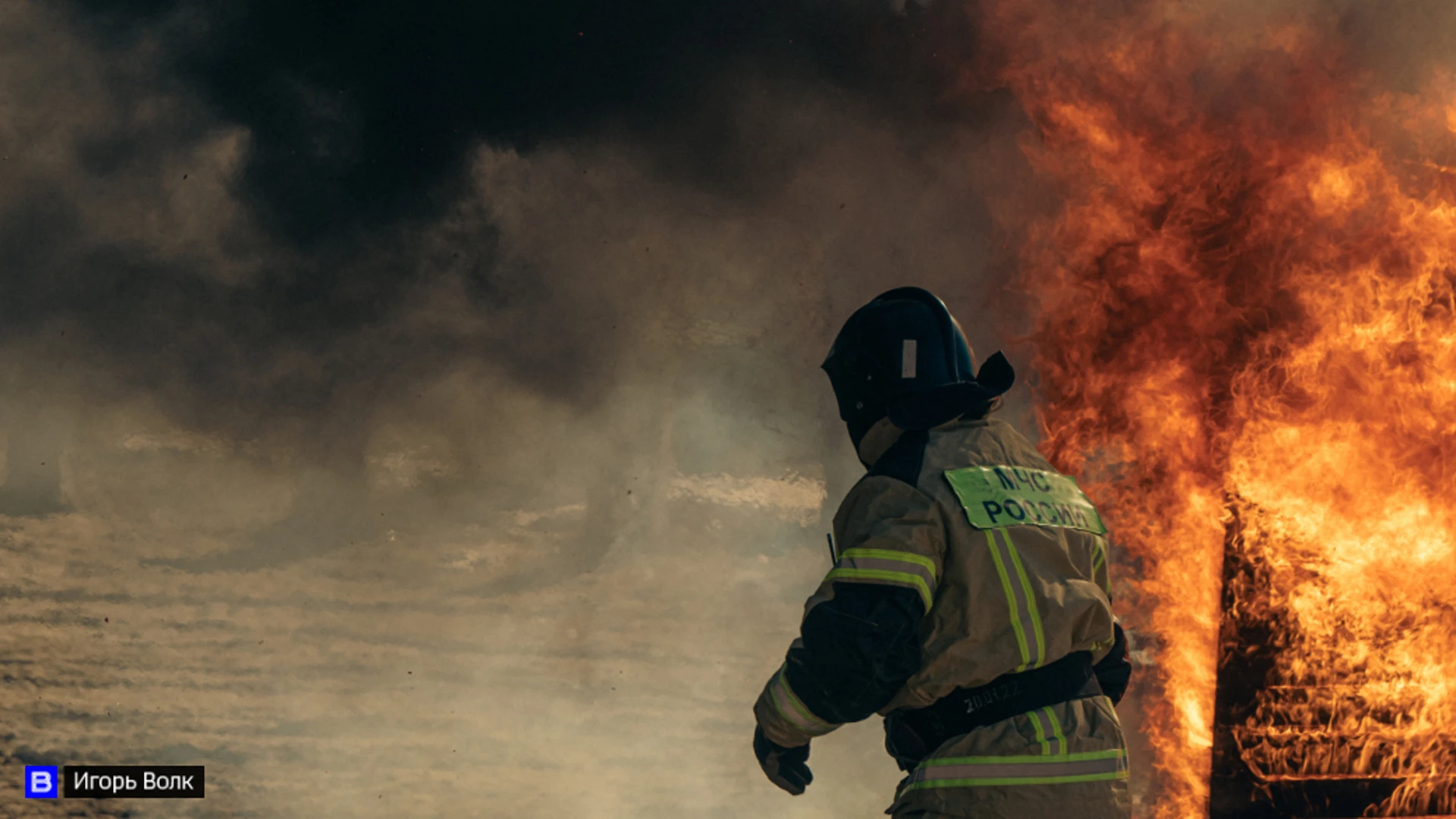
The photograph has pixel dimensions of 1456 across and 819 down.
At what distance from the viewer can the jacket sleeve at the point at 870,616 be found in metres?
2.32

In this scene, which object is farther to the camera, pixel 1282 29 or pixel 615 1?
pixel 615 1

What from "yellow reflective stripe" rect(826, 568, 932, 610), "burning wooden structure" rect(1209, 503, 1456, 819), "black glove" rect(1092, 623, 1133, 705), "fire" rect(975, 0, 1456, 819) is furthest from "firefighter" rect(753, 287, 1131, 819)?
"burning wooden structure" rect(1209, 503, 1456, 819)

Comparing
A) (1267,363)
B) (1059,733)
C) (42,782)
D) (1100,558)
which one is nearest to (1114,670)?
(1100,558)

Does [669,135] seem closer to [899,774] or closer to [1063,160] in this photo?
[1063,160]

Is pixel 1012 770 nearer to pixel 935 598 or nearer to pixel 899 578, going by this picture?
pixel 935 598

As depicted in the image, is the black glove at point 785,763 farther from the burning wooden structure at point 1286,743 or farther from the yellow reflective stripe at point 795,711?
the burning wooden structure at point 1286,743

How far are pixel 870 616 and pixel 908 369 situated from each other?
0.78m

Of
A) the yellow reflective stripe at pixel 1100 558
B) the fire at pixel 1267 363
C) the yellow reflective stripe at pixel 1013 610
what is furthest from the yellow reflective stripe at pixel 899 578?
the fire at pixel 1267 363

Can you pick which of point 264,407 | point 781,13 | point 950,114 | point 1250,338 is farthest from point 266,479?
point 1250,338

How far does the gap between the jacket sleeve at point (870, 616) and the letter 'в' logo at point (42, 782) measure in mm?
6189

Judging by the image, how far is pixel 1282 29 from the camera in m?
7.07

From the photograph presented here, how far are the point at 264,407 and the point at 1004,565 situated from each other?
7333 mm

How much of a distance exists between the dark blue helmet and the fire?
4419 mm

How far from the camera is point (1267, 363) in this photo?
23.0ft
